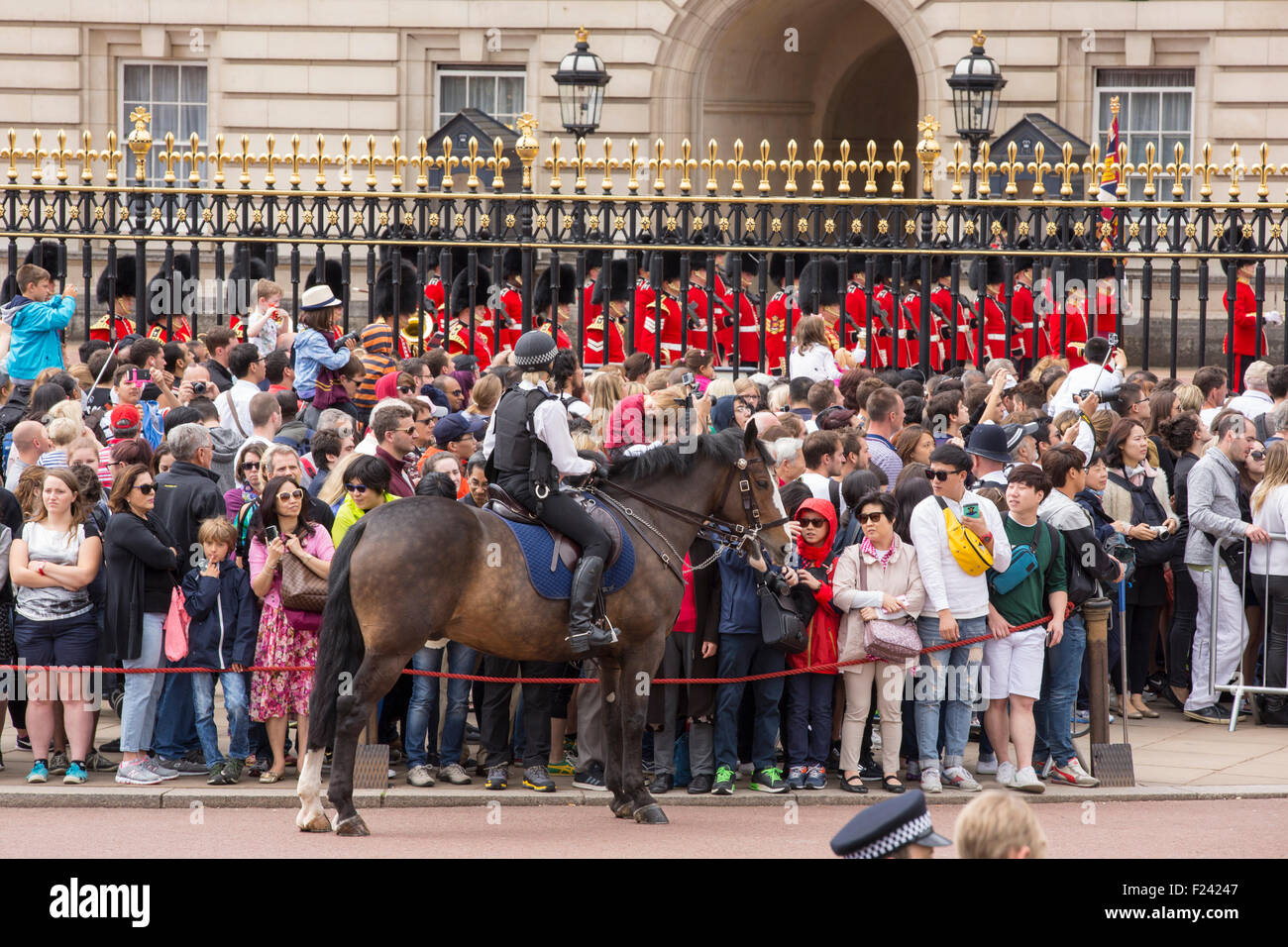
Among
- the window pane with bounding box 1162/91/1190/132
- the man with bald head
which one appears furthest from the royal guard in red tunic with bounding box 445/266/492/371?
the window pane with bounding box 1162/91/1190/132

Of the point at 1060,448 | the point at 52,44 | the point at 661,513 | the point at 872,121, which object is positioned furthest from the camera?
the point at 872,121

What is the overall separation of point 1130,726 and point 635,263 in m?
5.25

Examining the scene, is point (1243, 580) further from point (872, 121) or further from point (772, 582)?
point (872, 121)

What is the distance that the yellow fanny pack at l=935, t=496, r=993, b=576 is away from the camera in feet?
29.8

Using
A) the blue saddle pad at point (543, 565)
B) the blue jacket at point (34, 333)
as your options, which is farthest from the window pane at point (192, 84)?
the blue saddle pad at point (543, 565)

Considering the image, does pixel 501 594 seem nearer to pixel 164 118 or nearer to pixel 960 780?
pixel 960 780

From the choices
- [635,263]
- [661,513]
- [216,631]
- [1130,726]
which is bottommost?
[1130,726]

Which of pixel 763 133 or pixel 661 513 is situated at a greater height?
pixel 763 133

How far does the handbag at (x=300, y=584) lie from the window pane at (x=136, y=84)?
60.1 feet

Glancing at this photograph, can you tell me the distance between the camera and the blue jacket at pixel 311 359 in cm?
1239

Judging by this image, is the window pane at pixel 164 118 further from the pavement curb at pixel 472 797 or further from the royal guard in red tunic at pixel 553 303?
the pavement curb at pixel 472 797

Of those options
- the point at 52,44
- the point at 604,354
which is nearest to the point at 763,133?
the point at 52,44

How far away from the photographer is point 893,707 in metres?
9.02

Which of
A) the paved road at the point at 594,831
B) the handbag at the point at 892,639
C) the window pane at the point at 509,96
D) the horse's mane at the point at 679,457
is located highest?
the window pane at the point at 509,96
